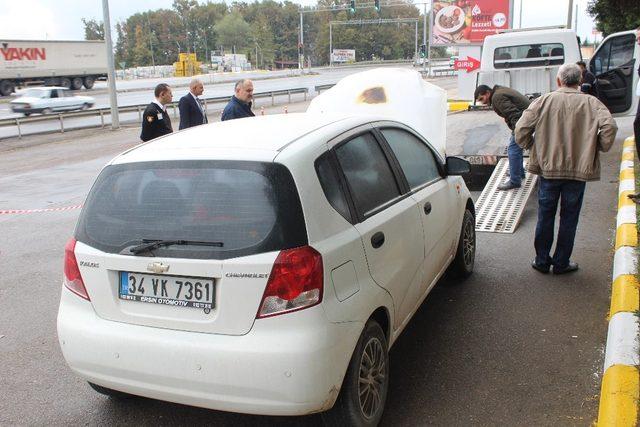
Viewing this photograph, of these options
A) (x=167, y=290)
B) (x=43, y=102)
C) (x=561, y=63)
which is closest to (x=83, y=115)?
(x=43, y=102)

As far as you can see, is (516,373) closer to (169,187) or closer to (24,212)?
(169,187)

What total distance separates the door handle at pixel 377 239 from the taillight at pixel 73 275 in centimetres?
151

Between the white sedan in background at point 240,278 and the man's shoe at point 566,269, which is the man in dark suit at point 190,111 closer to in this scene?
the white sedan in background at point 240,278

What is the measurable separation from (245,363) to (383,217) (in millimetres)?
1203

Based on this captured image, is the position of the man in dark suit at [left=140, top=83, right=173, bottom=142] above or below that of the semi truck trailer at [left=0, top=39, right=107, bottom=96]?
below

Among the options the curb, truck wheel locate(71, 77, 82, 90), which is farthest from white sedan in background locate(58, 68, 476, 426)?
truck wheel locate(71, 77, 82, 90)

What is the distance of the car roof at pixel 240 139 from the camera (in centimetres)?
297

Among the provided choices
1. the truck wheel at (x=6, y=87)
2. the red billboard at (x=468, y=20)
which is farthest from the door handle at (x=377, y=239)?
the truck wheel at (x=6, y=87)

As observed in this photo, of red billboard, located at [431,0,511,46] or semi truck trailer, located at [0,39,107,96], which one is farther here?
semi truck trailer, located at [0,39,107,96]

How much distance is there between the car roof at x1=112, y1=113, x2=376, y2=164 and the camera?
2.97m

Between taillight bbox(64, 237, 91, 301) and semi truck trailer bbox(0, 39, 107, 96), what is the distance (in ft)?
139

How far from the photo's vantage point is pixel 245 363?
104 inches

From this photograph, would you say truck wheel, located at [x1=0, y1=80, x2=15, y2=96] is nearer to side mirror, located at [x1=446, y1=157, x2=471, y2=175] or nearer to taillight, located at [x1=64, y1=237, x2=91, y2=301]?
side mirror, located at [x1=446, y1=157, x2=471, y2=175]

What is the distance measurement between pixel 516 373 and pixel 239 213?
82.8 inches
